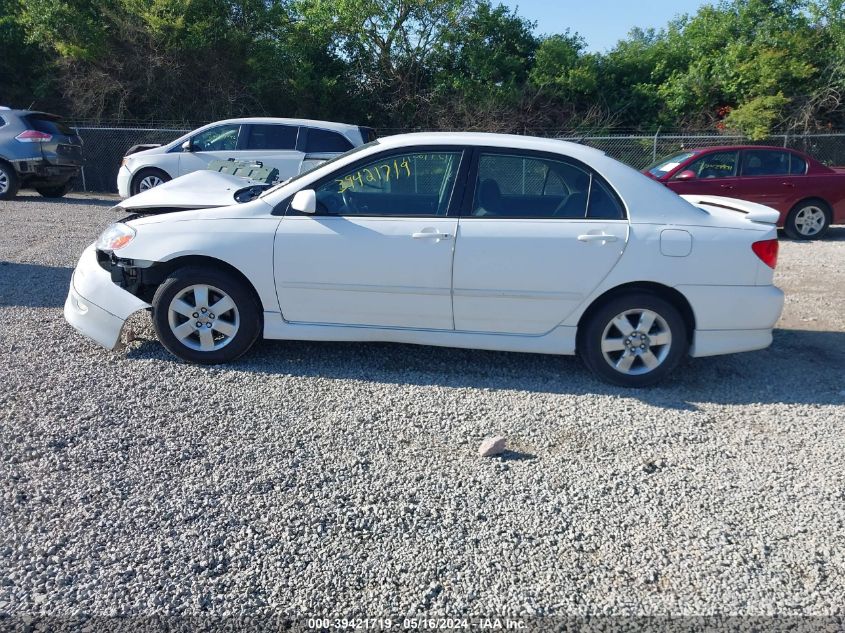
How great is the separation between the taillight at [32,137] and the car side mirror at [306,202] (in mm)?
11728

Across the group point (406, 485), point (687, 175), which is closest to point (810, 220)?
point (687, 175)

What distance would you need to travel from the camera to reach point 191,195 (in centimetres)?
599

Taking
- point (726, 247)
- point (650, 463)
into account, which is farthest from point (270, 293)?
point (726, 247)

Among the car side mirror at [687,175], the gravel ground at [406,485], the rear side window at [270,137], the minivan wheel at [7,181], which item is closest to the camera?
the gravel ground at [406,485]

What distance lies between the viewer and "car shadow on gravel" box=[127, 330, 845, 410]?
5.05 metres

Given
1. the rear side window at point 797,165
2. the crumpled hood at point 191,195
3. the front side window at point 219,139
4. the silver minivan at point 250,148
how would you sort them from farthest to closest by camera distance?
the front side window at point 219,139 < the silver minivan at point 250,148 < the rear side window at point 797,165 < the crumpled hood at point 191,195

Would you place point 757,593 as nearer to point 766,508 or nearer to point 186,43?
point 766,508

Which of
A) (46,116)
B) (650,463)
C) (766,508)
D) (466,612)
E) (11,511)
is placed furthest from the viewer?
(46,116)

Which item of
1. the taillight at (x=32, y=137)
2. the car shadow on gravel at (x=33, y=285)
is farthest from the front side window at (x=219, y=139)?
the car shadow on gravel at (x=33, y=285)

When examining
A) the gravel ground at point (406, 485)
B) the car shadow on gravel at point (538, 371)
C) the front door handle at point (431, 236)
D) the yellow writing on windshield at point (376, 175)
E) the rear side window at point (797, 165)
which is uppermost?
the rear side window at point (797, 165)

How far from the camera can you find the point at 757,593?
9.68ft

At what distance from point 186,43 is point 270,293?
16830 millimetres

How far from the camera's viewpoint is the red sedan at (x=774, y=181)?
12.3 meters

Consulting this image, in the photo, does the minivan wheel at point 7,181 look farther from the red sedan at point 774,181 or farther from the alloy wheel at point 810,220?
the alloy wheel at point 810,220
